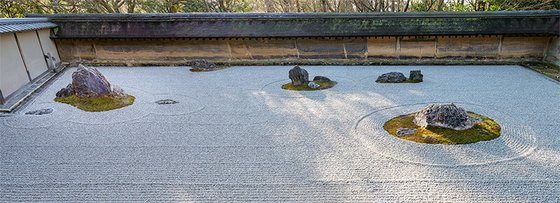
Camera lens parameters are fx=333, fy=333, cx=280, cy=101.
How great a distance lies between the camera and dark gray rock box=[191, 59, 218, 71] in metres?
Answer: 11.3

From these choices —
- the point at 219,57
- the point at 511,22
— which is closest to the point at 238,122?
the point at 219,57

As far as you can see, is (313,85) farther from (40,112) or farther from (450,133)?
(40,112)

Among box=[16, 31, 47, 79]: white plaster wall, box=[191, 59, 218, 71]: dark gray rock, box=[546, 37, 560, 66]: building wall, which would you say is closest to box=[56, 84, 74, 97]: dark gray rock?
box=[16, 31, 47, 79]: white plaster wall

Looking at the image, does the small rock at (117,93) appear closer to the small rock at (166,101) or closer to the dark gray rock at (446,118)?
the small rock at (166,101)

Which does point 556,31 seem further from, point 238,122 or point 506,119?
point 238,122

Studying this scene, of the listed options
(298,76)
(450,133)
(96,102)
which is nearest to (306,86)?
(298,76)

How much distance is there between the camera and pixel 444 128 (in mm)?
5699

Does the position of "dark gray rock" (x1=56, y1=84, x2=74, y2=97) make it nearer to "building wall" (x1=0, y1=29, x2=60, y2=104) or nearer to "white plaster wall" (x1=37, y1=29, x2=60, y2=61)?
"building wall" (x1=0, y1=29, x2=60, y2=104)

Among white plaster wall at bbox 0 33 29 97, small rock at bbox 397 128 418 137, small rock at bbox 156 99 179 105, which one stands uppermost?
white plaster wall at bbox 0 33 29 97

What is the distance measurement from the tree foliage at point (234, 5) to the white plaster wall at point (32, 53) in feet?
25.6

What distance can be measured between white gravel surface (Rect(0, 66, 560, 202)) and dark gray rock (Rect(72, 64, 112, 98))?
24.6 inches

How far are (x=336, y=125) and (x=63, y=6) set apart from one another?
17.0m

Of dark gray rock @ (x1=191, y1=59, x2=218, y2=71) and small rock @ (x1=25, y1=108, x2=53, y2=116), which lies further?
dark gray rock @ (x1=191, y1=59, x2=218, y2=71)

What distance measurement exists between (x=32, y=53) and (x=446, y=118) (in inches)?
427
